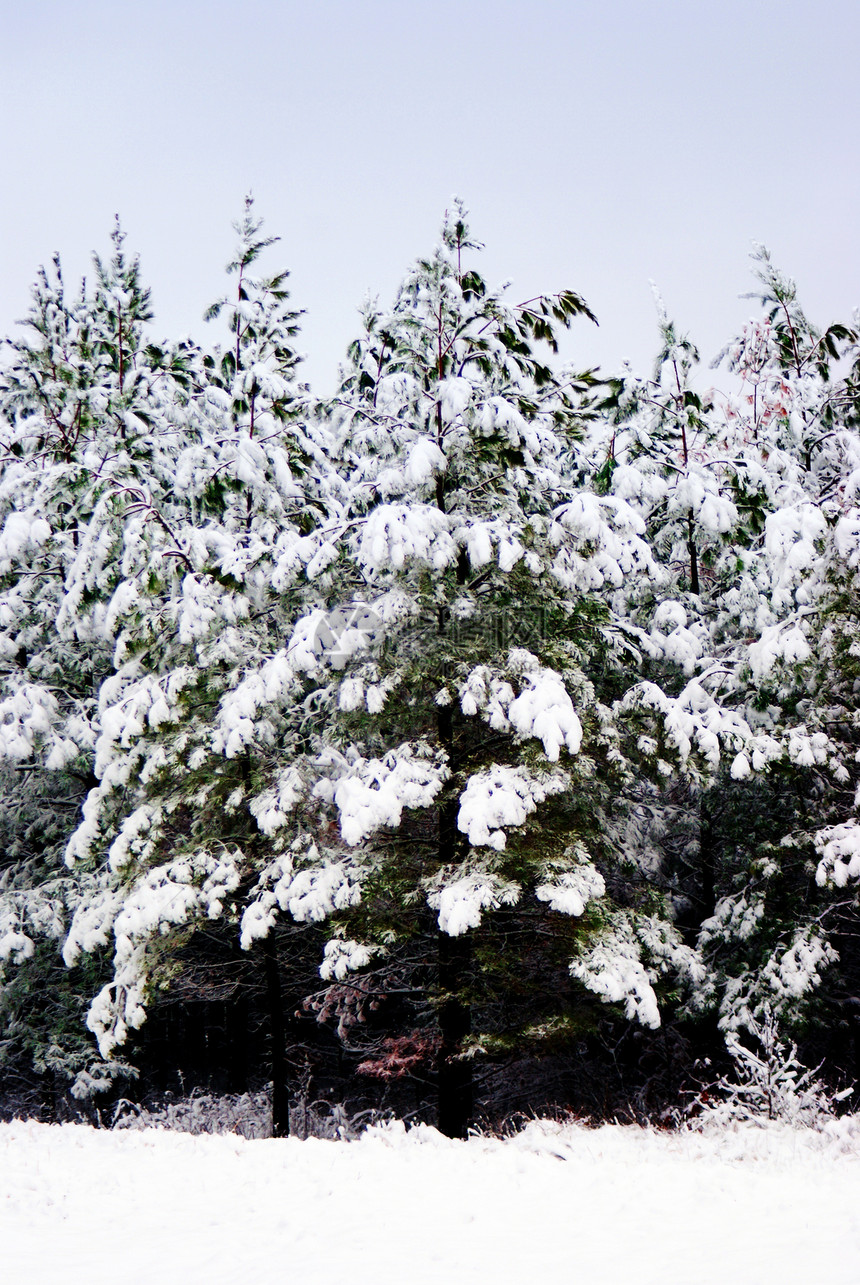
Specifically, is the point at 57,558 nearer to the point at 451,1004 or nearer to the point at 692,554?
the point at 451,1004

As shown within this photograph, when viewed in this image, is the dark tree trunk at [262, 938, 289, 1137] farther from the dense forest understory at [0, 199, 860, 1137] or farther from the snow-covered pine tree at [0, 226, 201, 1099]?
the snow-covered pine tree at [0, 226, 201, 1099]

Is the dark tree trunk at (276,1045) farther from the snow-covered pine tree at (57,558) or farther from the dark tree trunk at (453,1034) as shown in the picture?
the snow-covered pine tree at (57,558)

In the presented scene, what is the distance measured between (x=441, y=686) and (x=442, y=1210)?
16.9 ft

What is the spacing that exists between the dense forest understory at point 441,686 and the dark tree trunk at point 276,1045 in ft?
0.14

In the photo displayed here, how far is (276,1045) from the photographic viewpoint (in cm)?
1174

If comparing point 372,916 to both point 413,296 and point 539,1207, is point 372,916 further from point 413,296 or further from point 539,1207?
point 413,296

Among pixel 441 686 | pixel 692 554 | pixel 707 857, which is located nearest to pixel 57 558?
pixel 441 686

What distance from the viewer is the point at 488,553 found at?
9141 millimetres

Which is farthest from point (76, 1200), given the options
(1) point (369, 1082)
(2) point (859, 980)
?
(1) point (369, 1082)

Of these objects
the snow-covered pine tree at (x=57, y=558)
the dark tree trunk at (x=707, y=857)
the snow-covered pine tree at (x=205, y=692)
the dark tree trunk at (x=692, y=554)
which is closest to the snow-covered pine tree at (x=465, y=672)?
the snow-covered pine tree at (x=205, y=692)

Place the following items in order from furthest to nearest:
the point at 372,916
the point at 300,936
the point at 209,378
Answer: the point at 209,378
the point at 300,936
the point at 372,916

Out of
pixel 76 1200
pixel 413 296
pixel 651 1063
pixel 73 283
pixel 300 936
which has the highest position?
pixel 73 283

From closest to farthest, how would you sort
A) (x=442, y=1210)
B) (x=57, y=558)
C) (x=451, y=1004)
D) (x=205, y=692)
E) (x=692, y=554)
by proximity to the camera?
(x=442, y=1210), (x=451, y=1004), (x=205, y=692), (x=692, y=554), (x=57, y=558)

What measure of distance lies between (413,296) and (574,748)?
5479mm
